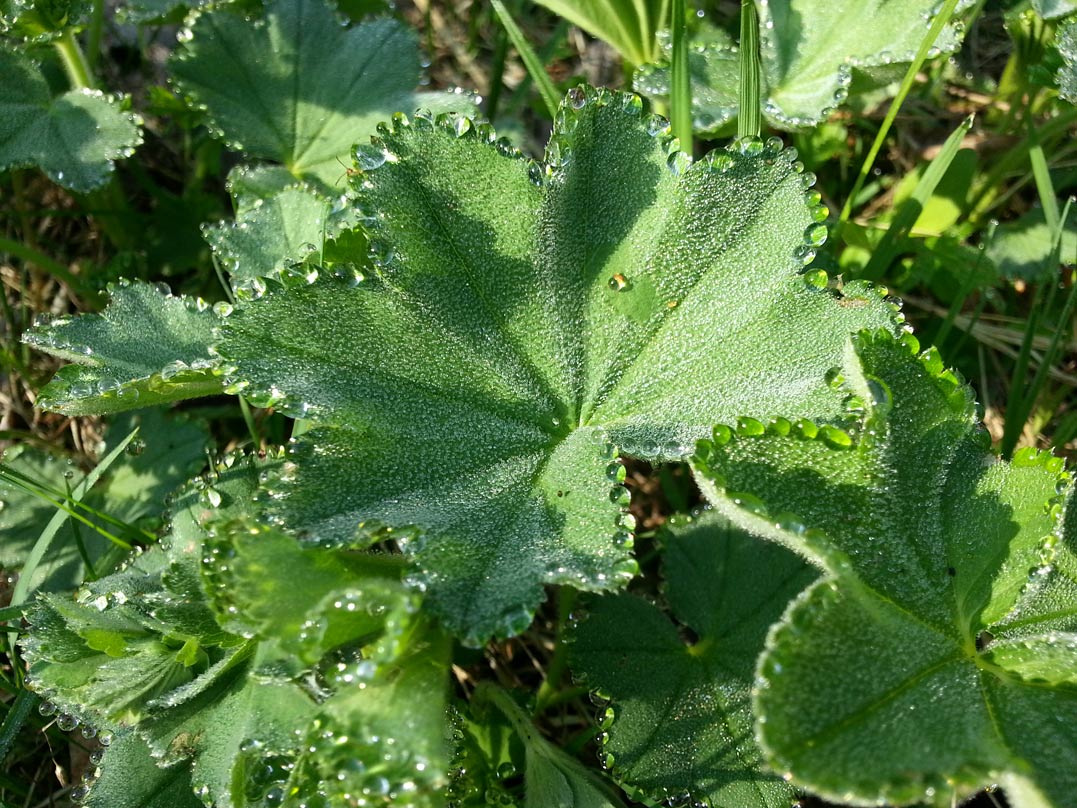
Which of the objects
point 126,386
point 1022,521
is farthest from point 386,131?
point 1022,521

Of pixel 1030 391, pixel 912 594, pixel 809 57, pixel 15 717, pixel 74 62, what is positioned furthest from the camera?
pixel 74 62

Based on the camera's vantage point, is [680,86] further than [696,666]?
Yes

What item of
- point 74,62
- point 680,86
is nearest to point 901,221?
point 680,86

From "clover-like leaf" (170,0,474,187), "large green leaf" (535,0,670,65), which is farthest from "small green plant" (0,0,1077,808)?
"large green leaf" (535,0,670,65)

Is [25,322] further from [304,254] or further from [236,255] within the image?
[304,254]

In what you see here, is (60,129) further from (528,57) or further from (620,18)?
(620,18)
